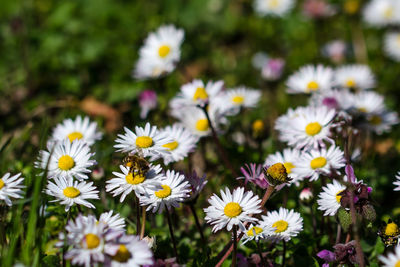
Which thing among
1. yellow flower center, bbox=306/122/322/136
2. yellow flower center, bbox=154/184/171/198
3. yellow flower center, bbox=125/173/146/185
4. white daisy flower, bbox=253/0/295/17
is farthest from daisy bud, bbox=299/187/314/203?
white daisy flower, bbox=253/0/295/17

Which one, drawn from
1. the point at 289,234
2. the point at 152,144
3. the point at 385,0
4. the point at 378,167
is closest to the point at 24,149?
the point at 152,144

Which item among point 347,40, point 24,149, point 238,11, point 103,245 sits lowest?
point 103,245

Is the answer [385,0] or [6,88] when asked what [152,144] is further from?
[385,0]

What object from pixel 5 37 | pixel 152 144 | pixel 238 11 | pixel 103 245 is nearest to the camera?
pixel 103 245

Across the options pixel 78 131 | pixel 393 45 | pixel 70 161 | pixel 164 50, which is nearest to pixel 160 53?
pixel 164 50

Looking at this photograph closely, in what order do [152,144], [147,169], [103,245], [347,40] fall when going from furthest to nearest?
1. [347,40]
2. [152,144]
3. [147,169]
4. [103,245]

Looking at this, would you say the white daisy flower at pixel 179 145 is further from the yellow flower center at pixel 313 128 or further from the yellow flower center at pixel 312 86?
the yellow flower center at pixel 312 86

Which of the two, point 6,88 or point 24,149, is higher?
point 6,88

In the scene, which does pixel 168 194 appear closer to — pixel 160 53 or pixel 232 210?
pixel 232 210
